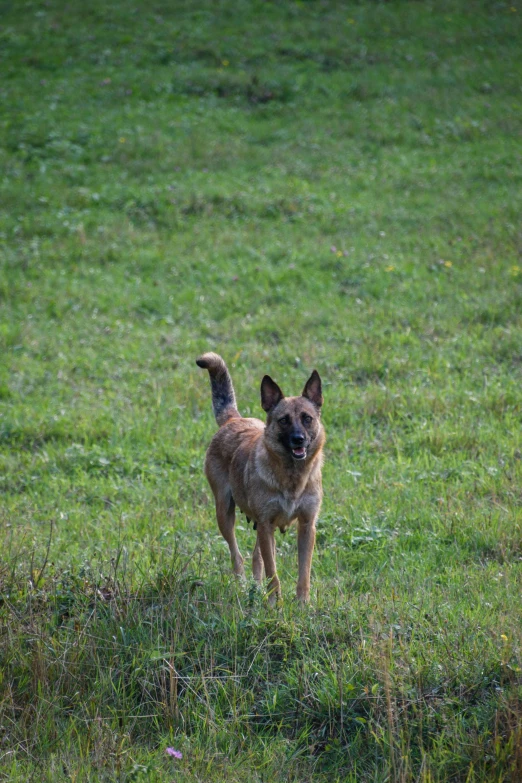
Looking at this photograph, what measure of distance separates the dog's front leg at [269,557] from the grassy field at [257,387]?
11 centimetres

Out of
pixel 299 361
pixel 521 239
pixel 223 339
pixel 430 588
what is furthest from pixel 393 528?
pixel 521 239

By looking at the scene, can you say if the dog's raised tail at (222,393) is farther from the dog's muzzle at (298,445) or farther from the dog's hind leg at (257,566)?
the dog's muzzle at (298,445)

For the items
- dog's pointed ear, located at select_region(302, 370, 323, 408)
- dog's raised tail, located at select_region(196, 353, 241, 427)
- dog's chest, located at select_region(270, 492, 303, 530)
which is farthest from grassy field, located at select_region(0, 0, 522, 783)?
dog's pointed ear, located at select_region(302, 370, 323, 408)

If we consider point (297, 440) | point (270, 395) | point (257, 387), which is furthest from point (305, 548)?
point (257, 387)

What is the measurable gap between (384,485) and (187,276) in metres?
7.41

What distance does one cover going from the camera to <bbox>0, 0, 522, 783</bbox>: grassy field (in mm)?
4156

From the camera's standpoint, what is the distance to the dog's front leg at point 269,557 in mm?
5156

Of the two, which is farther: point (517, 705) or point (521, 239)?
point (521, 239)

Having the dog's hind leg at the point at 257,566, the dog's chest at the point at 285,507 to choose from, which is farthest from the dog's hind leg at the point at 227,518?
the dog's chest at the point at 285,507

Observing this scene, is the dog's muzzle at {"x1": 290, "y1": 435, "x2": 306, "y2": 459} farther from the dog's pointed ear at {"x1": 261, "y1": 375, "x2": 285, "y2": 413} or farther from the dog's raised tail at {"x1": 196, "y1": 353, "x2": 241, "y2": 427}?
the dog's raised tail at {"x1": 196, "y1": 353, "x2": 241, "y2": 427}

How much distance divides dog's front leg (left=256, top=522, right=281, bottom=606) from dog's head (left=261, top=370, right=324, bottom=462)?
20.2 inches

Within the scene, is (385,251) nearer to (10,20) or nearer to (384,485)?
(384,485)

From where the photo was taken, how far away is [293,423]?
17.5 ft

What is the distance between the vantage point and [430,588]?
5.20 m
